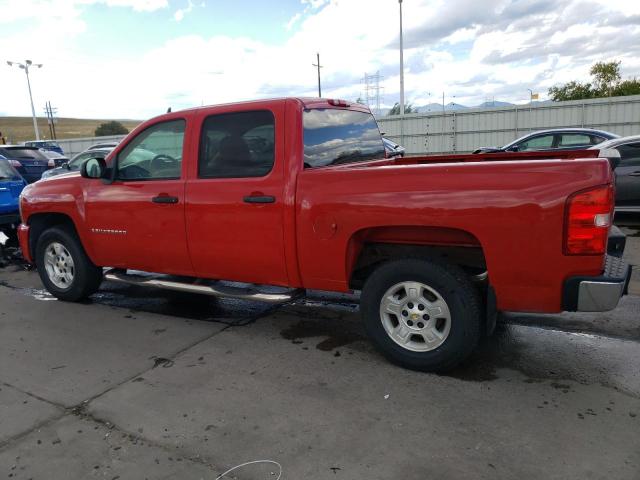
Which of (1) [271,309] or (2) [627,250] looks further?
(2) [627,250]

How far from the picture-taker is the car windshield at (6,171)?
879 cm

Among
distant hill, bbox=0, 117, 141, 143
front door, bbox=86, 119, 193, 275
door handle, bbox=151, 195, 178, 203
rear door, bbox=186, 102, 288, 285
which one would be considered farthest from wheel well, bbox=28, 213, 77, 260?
distant hill, bbox=0, 117, 141, 143

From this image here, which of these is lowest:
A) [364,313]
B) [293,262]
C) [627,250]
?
[627,250]

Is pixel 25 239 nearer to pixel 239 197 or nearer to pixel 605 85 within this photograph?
pixel 239 197

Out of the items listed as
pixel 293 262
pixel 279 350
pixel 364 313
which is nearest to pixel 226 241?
pixel 293 262

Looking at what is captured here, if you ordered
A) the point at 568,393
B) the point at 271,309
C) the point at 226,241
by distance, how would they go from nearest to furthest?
the point at 568,393 < the point at 226,241 < the point at 271,309

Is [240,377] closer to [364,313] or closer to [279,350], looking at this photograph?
[279,350]

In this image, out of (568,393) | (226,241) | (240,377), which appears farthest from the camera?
(226,241)

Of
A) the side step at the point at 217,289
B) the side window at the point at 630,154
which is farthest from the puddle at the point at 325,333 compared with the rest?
the side window at the point at 630,154

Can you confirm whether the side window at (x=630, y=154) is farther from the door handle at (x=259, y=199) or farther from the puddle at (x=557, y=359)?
the door handle at (x=259, y=199)

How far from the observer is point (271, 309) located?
5.45 meters

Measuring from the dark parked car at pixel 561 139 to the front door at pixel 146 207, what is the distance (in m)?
8.83

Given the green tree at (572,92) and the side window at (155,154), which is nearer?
the side window at (155,154)

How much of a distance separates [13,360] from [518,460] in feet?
13.0
